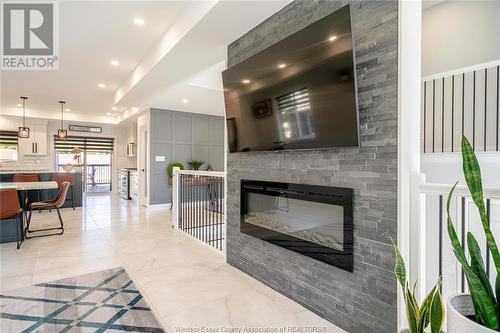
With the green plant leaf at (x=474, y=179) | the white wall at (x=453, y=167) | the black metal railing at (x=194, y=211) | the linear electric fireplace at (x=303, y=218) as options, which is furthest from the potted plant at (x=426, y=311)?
the black metal railing at (x=194, y=211)

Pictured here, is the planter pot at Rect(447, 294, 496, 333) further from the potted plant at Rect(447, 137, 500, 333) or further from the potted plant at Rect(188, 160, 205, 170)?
the potted plant at Rect(188, 160, 205, 170)

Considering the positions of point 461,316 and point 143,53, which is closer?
point 461,316

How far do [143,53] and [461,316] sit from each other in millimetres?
4597

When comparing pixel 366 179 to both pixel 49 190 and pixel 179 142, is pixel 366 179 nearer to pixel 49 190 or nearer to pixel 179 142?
pixel 179 142

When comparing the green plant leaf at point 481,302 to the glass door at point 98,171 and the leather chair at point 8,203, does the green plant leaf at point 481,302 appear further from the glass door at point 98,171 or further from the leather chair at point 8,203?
the glass door at point 98,171

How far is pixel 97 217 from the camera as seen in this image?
5707 millimetres

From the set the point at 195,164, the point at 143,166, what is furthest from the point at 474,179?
the point at 143,166

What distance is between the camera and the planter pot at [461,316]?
0.96m

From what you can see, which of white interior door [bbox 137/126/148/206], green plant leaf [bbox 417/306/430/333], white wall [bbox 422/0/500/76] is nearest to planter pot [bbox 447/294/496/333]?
green plant leaf [bbox 417/306/430/333]

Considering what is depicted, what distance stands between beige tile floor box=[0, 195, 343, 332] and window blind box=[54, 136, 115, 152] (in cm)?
559

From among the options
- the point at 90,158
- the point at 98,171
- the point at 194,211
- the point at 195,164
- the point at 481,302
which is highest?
the point at 90,158

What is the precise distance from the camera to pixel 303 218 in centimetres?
224

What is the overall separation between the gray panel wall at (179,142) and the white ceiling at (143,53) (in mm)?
510

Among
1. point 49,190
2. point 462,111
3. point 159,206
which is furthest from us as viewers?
point 159,206
